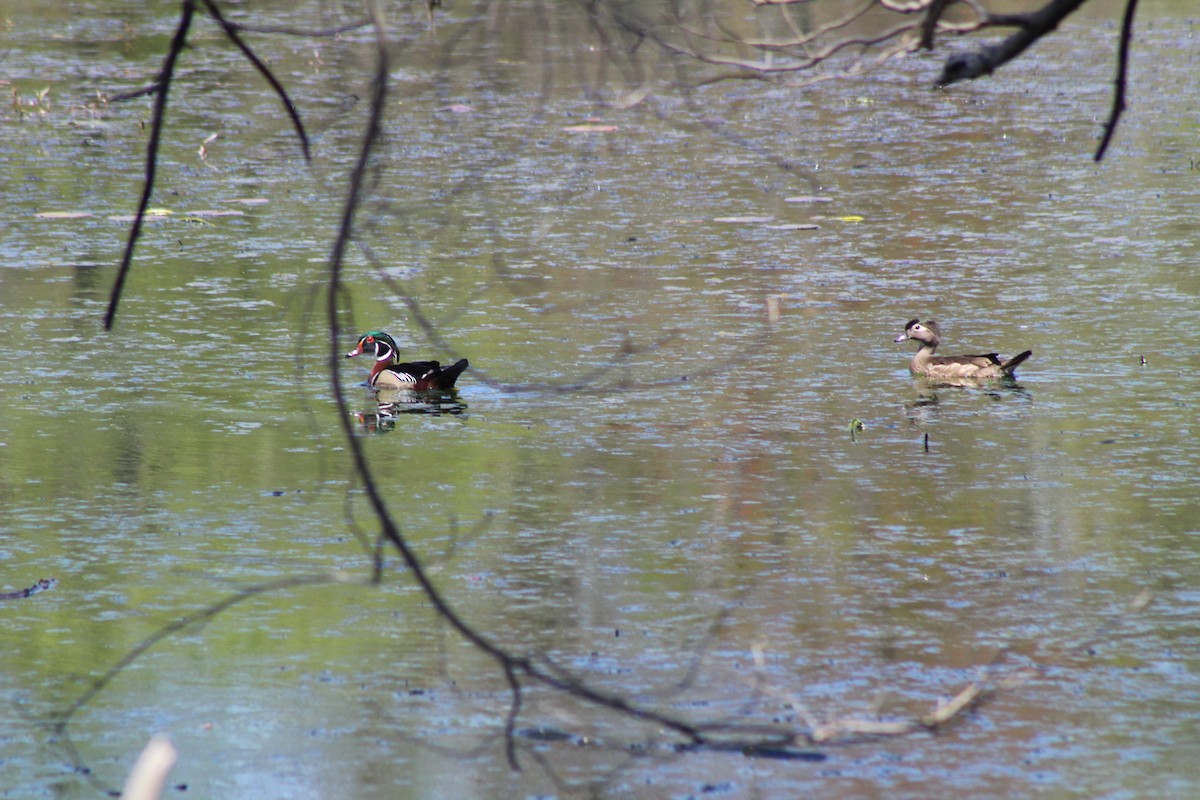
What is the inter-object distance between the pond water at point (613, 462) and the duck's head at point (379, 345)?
0.30 m

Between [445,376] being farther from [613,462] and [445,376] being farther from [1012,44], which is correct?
[1012,44]

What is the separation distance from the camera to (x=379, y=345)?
9172 mm

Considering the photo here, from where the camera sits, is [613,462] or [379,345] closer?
[613,462]

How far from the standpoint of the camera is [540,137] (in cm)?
1505

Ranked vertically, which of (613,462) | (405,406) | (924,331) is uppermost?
(924,331)

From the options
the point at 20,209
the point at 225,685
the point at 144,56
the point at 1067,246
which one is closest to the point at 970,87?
the point at 1067,246

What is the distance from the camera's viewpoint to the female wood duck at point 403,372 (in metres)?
8.69

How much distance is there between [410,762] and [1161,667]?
2.21 meters

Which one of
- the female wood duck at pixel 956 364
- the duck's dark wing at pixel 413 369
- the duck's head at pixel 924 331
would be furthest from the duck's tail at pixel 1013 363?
the duck's dark wing at pixel 413 369

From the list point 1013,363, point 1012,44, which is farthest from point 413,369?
point 1012,44

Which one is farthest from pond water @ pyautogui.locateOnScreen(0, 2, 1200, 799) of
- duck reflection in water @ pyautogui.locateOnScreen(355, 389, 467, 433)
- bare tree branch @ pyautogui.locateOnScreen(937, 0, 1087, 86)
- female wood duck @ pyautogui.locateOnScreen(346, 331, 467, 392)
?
bare tree branch @ pyautogui.locateOnScreen(937, 0, 1087, 86)

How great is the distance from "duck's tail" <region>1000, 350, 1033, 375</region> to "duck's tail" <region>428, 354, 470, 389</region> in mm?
2593

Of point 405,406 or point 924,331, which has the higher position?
point 924,331

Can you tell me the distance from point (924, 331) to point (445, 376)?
93.4 inches
